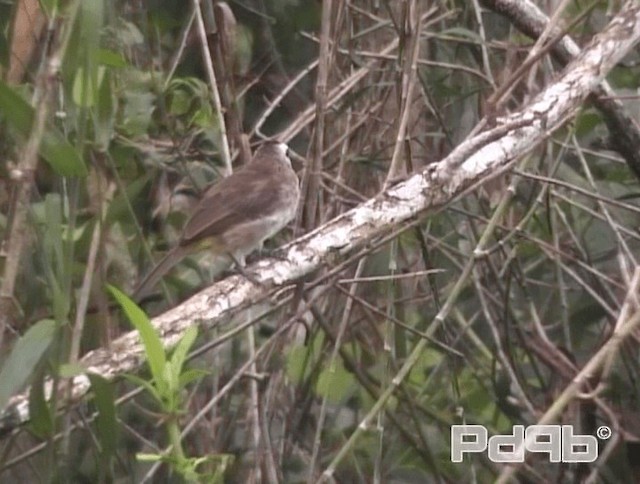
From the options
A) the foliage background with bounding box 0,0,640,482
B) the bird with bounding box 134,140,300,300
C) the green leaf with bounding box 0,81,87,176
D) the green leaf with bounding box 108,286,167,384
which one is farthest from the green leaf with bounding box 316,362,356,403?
the green leaf with bounding box 0,81,87,176

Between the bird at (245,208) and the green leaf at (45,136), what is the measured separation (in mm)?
1554

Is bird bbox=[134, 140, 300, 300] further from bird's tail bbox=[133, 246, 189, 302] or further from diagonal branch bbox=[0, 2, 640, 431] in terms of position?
diagonal branch bbox=[0, 2, 640, 431]

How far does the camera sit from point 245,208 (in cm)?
395

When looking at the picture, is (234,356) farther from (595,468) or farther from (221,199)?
(595,468)

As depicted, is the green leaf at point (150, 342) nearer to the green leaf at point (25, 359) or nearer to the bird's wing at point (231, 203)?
the green leaf at point (25, 359)

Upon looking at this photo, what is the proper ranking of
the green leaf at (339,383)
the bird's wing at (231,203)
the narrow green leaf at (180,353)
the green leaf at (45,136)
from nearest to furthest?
the green leaf at (45,136), the narrow green leaf at (180,353), the bird's wing at (231,203), the green leaf at (339,383)

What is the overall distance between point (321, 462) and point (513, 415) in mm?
628

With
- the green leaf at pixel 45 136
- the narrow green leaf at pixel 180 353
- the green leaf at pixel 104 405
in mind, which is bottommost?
the green leaf at pixel 104 405

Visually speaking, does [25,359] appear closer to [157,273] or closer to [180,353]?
[180,353]

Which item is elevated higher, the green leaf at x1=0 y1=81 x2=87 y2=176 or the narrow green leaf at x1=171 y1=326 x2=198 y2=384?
the green leaf at x1=0 y1=81 x2=87 y2=176

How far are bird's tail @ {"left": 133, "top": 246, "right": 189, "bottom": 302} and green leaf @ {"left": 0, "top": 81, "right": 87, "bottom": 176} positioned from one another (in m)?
1.40

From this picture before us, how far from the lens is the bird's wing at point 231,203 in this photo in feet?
12.4

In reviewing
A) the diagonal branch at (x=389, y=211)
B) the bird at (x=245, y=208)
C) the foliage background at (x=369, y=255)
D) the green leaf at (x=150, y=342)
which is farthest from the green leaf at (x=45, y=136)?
the bird at (x=245, y=208)

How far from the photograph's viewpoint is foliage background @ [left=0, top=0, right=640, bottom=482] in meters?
3.47
